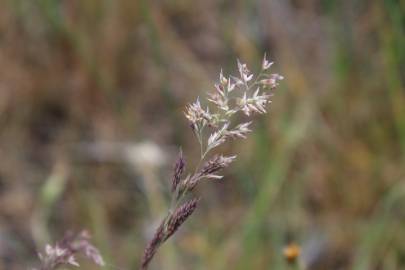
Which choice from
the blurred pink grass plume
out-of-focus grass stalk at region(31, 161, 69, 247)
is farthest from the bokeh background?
the blurred pink grass plume

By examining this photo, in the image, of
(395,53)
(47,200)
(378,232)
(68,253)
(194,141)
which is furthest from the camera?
(194,141)

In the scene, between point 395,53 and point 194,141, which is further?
point 194,141

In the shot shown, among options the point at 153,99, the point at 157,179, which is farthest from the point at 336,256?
the point at 153,99

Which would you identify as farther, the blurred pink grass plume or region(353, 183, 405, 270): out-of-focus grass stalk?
region(353, 183, 405, 270): out-of-focus grass stalk

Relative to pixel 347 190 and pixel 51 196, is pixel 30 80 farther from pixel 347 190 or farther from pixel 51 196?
pixel 347 190

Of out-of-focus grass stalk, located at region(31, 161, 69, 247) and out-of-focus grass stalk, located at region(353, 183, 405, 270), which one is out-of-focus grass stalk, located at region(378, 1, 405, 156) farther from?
out-of-focus grass stalk, located at region(31, 161, 69, 247)

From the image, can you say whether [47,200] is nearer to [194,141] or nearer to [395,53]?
[194,141]

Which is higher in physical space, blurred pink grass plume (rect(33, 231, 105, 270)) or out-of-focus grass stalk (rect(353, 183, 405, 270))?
out-of-focus grass stalk (rect(353, 183, 405, 270))

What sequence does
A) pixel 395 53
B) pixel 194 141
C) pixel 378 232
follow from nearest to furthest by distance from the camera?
pixel 378 232, pixel 395 53, pixel 194 141

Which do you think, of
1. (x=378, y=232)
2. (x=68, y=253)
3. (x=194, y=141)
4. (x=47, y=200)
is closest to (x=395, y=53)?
(x=378, y=232)
